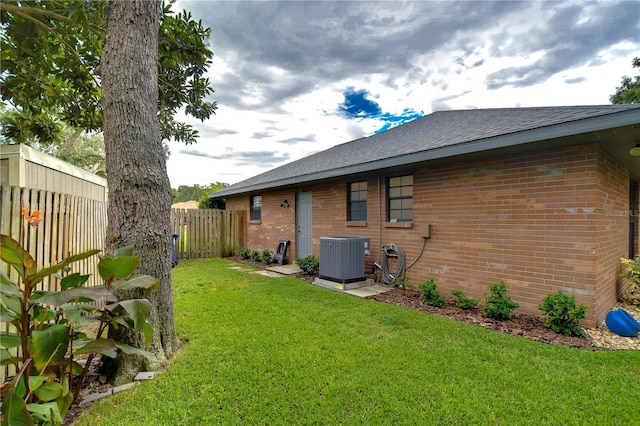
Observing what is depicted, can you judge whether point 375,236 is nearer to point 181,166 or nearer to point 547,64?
point 547,64

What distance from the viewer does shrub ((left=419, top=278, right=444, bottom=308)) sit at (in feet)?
16.3

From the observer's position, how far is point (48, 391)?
172 centimetres

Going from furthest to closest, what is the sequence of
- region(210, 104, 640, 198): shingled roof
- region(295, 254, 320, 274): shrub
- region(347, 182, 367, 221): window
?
region(295, 254, 320, 274): shrub → region(347, 182, 367, 221): window → region(210, 104, 640, 198): shingled roof

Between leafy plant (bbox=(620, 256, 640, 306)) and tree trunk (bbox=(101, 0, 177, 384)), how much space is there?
725 cm

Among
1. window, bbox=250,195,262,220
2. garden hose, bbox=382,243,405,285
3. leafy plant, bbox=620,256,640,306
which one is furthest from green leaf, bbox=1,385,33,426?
window, bbox=250,195,262,220

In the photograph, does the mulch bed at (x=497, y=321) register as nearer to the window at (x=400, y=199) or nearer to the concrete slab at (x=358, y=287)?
the concrete slab at (x=358, y=287)

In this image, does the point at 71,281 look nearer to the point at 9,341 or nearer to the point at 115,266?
the point at 115,266

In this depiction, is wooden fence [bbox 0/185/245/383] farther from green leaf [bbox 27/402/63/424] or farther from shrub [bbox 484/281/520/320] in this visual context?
shrub [bbox 484/281/520/320]

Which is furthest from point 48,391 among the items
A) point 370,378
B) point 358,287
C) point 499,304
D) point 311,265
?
point 311,265

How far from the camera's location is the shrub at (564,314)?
145 inches

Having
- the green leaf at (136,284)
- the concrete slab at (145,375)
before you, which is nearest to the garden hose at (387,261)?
the concrete slab at (145,375)

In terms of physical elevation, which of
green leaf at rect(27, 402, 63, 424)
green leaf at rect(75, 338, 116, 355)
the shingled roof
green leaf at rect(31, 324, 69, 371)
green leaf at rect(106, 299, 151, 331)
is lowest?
green leaf at rect(27, 402, 63, 424)

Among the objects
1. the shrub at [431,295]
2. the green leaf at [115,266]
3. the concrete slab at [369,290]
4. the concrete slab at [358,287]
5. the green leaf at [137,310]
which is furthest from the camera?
the concrete slab at [358,287]

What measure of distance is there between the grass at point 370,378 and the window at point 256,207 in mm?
7413
